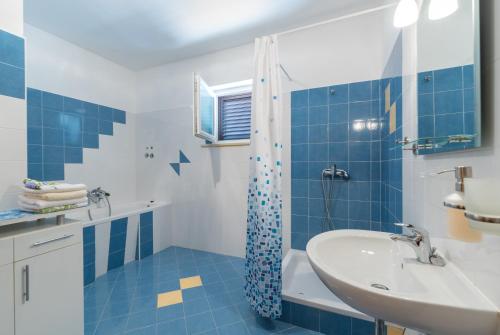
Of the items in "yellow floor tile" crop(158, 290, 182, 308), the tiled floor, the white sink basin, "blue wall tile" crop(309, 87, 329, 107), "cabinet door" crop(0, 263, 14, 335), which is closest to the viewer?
the white sink basin

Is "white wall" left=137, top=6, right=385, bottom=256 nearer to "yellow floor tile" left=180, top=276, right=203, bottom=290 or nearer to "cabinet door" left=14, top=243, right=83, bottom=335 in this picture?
"yellow floor tile" left=180, top=276, right=203, bottom=290

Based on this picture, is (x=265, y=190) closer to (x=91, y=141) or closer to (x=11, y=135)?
(x=11, y=135)

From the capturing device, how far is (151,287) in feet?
6.23

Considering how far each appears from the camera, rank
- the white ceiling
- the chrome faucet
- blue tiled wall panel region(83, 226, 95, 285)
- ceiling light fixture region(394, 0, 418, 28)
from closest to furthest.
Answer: the chrome faucet < ceiling light fixture region(394, 0, 418, 28) < the white ceiling < blue tiled wall panel region(83, 226, 95, 285)

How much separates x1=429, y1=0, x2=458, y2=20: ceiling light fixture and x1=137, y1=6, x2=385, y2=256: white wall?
1013mm

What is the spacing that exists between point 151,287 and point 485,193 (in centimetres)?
224

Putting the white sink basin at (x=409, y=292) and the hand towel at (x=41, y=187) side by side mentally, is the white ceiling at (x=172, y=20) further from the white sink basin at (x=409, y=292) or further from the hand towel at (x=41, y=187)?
the white sink basin at (x=409, y=292)

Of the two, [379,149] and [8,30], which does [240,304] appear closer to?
[379,149]

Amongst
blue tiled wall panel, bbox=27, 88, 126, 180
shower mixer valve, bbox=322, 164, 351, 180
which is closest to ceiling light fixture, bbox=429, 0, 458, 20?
shower mixer valve, bbox=322, 164, 351, 180

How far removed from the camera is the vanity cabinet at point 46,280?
39.3 inches

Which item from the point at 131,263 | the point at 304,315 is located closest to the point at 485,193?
the point at 304,315

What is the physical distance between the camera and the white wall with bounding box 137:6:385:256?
1.97 meters

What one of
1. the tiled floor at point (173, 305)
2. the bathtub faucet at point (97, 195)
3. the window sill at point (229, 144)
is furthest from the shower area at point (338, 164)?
the bathtub faucet at point (97, 195)

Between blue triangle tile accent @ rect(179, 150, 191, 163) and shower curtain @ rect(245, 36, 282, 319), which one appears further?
blue triangle tile accent @ rect(179, 150, 191, 163)
